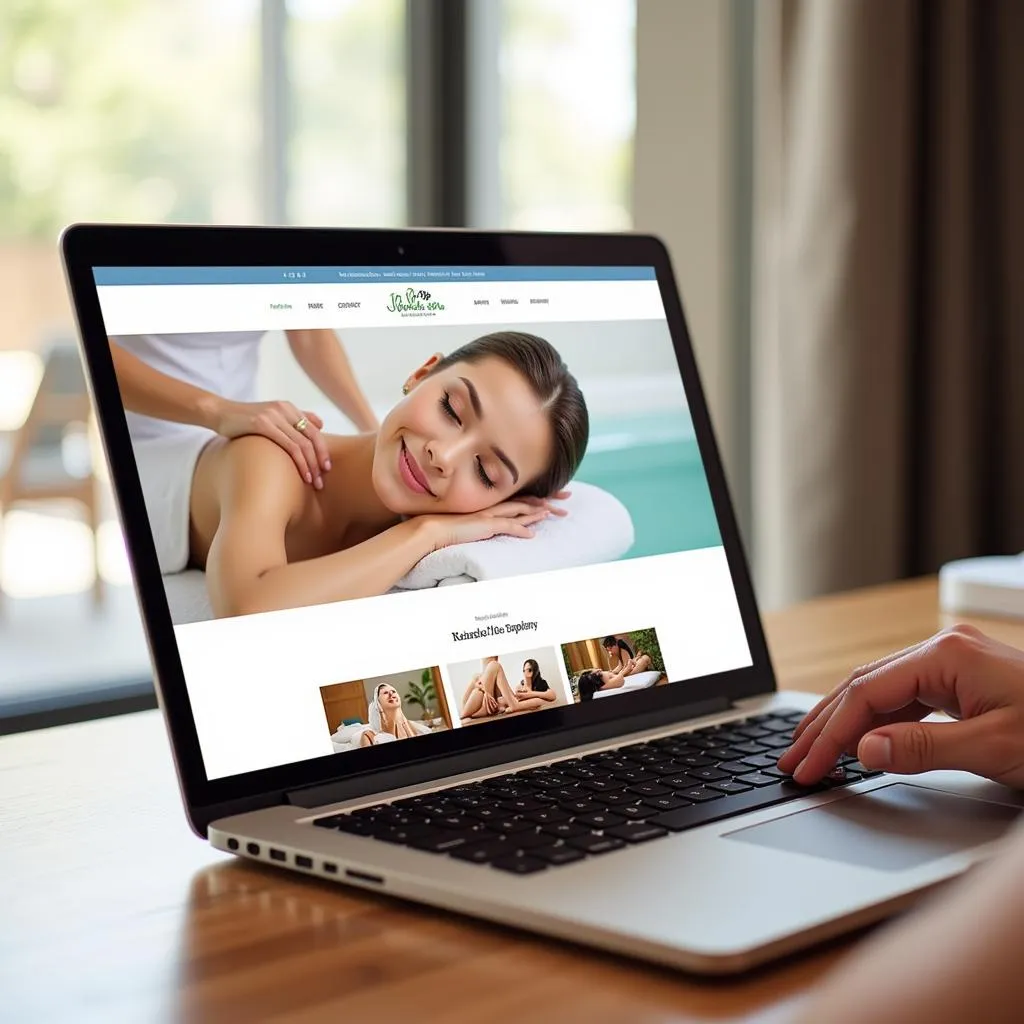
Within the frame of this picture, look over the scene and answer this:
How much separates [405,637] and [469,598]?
0.05 metres

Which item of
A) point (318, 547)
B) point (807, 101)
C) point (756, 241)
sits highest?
point (807, 101)

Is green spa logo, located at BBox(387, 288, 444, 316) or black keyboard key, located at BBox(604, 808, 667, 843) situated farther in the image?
green spa logo, located at BBox(387, 288, 444, 316)

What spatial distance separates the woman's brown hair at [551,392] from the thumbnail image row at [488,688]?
109mm

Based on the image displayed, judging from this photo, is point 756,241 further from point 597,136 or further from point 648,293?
point 648,293

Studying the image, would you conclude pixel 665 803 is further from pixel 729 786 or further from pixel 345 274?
pixel 345 274

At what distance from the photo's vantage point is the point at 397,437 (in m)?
0.81

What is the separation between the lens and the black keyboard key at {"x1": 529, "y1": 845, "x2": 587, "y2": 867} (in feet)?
1.90

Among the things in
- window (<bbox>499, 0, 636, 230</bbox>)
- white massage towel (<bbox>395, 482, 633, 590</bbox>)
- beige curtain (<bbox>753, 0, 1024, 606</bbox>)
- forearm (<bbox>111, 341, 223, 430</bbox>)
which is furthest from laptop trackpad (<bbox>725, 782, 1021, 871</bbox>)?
window (<bbox>499, 0, 636, 230</bbox>)

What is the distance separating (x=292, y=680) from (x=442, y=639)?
0.10 metres

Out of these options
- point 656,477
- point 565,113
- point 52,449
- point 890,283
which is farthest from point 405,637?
point 52,449

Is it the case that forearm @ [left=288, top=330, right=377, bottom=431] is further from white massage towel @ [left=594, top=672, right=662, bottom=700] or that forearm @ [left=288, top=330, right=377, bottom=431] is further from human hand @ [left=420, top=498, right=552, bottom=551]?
white massage towel @ [left=594, top=672, right=662, bottom=700]

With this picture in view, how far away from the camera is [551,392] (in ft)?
2.90

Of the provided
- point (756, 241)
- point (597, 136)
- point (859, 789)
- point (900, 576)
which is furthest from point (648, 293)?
point (597, 136)

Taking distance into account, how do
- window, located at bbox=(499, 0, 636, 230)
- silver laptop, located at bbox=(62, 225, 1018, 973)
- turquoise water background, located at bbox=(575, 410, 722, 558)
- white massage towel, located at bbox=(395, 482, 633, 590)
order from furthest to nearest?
window, located at bbox=(499, 0, 636, 230) < turquoise water background, located at bbox=(575, 410, 722, 558) < white massage towel, located at bbox=(395, 482, 633, 590) < silver laptop, located at bbox=(62, 225, 1018, 973)
